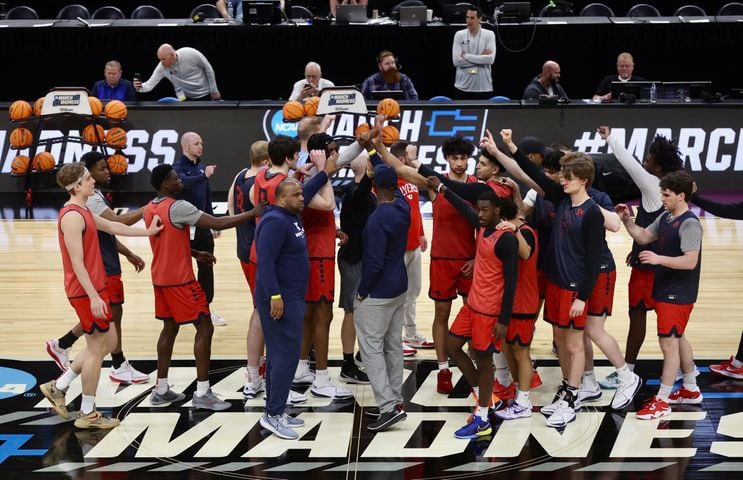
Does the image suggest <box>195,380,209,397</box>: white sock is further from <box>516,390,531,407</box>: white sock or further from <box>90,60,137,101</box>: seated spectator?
<box>90,60,137,101</box>: seated spectator

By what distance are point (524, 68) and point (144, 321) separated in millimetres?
9415

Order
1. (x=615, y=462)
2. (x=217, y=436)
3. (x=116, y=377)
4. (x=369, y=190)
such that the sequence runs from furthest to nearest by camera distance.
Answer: (x=116, y=377), (x=369, y=190), (x=217, y=436), (x=615, y=462)

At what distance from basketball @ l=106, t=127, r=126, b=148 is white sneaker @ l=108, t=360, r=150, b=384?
6.53 m

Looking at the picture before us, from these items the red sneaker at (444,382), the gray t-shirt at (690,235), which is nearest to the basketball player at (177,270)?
the red sneaker at (444,382)

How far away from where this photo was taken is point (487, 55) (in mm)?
14484

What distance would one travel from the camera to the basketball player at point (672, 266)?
22.1ft

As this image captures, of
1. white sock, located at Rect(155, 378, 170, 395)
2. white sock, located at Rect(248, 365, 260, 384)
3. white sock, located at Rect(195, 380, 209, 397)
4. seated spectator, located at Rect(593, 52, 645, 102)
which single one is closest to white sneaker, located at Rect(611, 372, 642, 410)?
white sock, located at Rect(248, 365, 260, 384)

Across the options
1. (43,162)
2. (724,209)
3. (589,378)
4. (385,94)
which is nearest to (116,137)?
(43,162)

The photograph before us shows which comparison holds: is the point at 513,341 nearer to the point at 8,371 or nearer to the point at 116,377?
the point at 116,377

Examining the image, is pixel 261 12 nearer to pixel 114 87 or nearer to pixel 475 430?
pixel 114 87

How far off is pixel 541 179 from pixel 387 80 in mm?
7583

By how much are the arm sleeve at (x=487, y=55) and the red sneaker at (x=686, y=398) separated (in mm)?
8210

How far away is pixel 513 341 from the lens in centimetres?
687

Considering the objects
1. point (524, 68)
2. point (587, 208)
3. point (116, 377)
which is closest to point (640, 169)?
point (587, 208)
